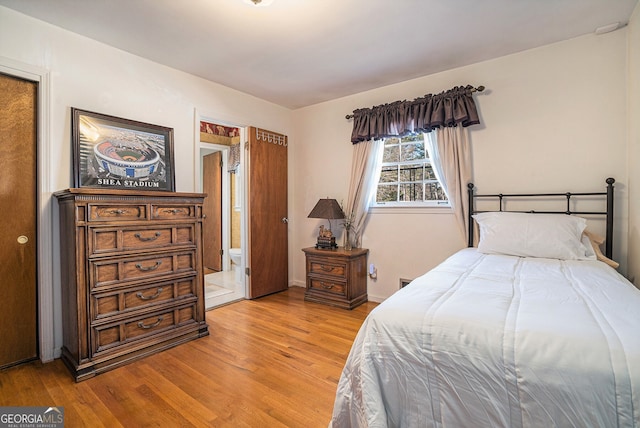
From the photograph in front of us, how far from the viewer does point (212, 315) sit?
124 inches

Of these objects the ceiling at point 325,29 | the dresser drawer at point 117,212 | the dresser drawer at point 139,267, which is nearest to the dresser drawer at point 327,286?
the dresser drawer at point 139,267

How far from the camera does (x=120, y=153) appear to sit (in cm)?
254

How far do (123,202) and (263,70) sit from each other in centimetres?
179

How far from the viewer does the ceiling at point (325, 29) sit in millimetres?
2047

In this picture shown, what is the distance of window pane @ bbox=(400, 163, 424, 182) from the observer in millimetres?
3370

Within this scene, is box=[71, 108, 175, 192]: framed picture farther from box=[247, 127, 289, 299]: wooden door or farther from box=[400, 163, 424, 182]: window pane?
box=[400, 163, 424, 182]: window pane

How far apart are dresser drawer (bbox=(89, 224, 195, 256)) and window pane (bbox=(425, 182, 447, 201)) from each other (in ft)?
7.84

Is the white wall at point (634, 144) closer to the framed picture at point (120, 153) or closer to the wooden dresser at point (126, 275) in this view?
the wooden dresser at point (126, 275)

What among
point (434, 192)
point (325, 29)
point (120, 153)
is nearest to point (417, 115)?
point (434, 192)

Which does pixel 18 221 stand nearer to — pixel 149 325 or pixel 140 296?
pixel 140 296

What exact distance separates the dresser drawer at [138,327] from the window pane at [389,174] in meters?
2.41

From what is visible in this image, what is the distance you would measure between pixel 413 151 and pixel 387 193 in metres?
0.55

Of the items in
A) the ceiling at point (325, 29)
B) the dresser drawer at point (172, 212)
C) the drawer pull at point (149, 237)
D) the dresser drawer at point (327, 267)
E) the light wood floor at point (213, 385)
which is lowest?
the light wood floor at point (213, 385)

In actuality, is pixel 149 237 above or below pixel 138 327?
above
